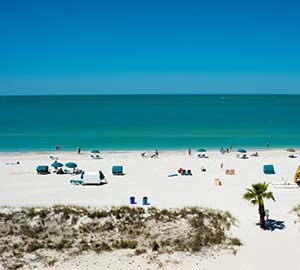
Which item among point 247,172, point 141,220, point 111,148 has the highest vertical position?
point 111,148

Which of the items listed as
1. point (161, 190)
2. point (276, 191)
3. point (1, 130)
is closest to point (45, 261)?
point (161, 190)

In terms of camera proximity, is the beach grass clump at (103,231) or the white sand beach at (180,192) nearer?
the white sand beach at (180,192)

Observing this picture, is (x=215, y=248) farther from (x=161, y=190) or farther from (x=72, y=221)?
(x=161, y=190)

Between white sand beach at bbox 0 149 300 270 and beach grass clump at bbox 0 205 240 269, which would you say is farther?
beach grass clump at bbox 0 205 240 269
